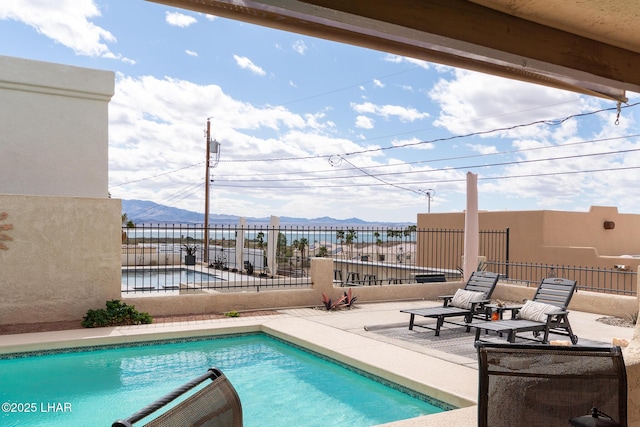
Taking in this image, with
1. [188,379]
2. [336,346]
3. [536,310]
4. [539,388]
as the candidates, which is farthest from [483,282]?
[539,388]

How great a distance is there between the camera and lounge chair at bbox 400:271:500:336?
28.0 feet

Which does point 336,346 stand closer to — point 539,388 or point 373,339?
point 373,339

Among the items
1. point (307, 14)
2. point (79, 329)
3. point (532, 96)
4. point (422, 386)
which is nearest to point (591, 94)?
point (307, 14)

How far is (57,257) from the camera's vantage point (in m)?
9.22

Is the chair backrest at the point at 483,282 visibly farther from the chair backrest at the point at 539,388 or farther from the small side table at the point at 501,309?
the chair backrest at the point at 539,388

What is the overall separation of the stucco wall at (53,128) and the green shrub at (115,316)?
3.57 metres

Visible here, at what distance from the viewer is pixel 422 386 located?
18.9ft

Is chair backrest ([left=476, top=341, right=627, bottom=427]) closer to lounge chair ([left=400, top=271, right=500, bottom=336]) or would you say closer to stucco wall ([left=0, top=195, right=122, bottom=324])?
lounge chair ([left=400, top=271, right=500, bottom=336])

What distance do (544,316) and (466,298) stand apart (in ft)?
5.10

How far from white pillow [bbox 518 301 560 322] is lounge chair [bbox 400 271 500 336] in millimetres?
868

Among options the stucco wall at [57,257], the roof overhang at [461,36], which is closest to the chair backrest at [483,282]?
the roof overhang at [461,36]

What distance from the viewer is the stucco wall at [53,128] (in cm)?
1110

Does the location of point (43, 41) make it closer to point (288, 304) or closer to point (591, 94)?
point (288, 304)

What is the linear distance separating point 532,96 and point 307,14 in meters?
35.3
